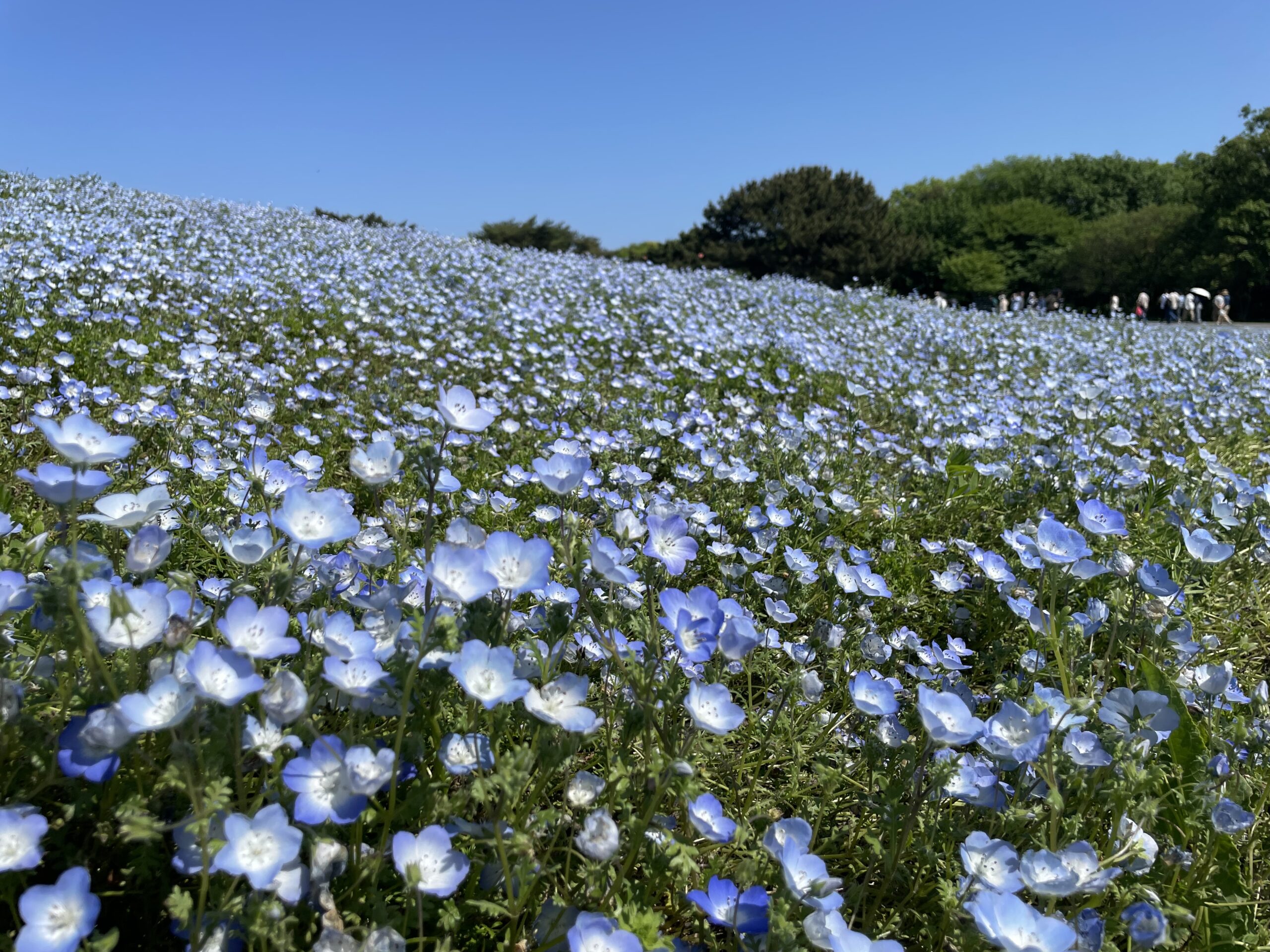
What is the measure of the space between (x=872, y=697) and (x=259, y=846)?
1101 millimetres

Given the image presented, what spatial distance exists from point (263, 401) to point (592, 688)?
202 centimetres

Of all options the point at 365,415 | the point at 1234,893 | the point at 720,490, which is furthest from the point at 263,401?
the point at 1234,893

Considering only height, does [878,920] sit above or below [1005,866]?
below

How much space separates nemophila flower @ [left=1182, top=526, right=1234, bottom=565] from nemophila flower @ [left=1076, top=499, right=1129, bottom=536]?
197 mm

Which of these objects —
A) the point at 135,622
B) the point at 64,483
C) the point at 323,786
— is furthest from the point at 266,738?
the point at 64,483

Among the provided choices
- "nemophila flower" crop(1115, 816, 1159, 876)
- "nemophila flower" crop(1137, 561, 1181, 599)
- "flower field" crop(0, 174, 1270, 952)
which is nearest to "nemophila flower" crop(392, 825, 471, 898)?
"flower field" crop(0, 174, 1270, 952)

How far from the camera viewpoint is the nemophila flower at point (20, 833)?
978 mm

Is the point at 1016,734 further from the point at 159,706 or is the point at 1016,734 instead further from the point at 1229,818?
the point at 159,706

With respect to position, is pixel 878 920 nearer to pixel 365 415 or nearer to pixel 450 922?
pixel 450 922

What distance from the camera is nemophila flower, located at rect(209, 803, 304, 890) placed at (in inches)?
38.2

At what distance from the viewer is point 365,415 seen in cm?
406

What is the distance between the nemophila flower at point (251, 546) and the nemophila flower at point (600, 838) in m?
0.77

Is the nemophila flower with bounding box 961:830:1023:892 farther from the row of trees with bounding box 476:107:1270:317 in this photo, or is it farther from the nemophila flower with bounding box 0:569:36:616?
the row of trees with bounding box 476:107:1270:317

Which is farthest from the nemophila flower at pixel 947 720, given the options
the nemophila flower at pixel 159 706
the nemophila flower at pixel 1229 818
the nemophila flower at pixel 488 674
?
the nemophila flower at pixel 159 706
